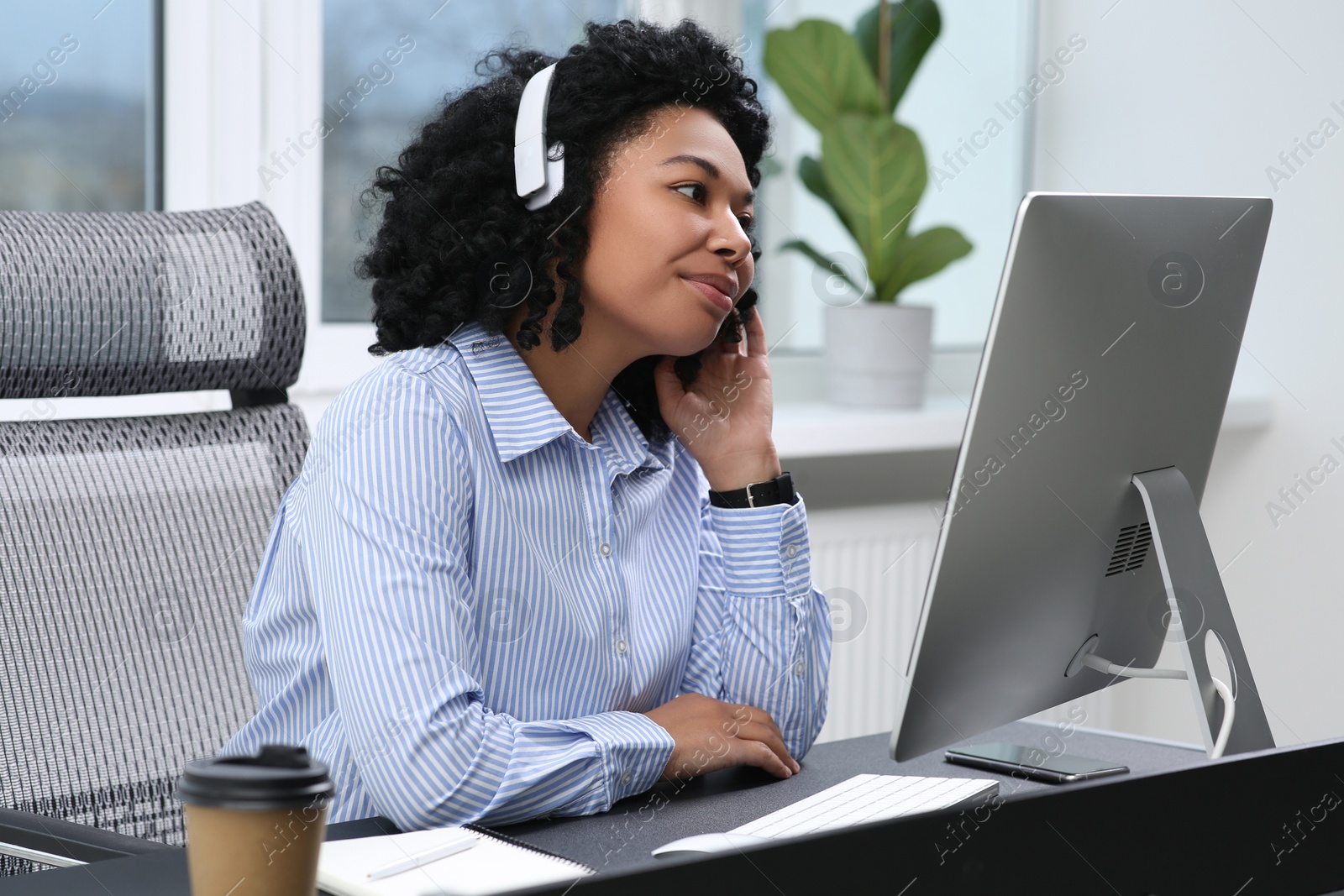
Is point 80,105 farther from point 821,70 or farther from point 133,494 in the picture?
point 821,70

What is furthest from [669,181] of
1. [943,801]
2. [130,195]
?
[130,195]

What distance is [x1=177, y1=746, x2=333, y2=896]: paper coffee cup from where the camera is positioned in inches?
22.2

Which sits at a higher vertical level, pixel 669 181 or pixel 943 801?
pixel 669 181

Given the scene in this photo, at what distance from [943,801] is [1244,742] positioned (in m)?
0.26

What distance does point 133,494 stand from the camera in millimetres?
1210

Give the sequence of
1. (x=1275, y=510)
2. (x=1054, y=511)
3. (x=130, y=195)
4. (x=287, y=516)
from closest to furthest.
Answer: (x=1054, y=511), (x=287, y=516), (x=130, y=195), (x=1275, y=510)

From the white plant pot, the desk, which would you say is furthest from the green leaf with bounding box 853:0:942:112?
the desk

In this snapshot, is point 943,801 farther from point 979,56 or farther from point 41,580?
point 979,56

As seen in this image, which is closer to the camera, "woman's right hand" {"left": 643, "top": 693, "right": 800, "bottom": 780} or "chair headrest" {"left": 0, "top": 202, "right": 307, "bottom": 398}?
"woman's right hand" {"left": 643, "top": 693, "right": 800, "bottom": 780}

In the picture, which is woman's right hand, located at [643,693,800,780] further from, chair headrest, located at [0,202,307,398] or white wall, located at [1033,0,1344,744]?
white wall, located at [1033,0,1344,744]

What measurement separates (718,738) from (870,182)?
1.42 meters

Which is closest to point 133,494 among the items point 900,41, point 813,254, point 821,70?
point 813,254

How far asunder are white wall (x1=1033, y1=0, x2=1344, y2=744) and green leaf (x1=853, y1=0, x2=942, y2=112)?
56 centimetres

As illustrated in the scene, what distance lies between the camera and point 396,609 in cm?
93
